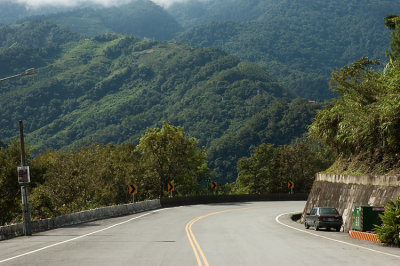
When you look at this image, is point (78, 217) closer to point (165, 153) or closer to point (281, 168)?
point (165, 153)

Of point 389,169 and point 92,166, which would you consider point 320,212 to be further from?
point 92,166

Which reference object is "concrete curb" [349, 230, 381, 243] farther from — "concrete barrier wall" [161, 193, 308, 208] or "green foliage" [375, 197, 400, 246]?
"concrete barrier wall" [161, 193, 308, 208]

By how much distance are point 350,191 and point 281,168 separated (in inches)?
2883

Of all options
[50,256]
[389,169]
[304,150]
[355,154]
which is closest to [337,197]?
[355,154]

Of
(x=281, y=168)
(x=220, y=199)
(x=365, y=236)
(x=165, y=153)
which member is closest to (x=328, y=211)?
(x=365, y=236)

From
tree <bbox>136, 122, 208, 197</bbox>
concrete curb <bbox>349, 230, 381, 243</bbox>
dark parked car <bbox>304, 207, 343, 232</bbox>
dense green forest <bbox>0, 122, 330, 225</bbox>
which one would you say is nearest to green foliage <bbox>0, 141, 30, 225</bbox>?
dense green forest <bbox>0, 122, 330, 225</bbox>

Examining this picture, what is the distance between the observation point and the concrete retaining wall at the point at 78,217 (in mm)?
26469

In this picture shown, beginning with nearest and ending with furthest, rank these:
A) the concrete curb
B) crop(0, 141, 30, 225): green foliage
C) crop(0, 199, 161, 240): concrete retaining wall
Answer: the concrete curb → crop(0, 199, 161, 240): concrete retaining wall → crop(0, 141, 30, 225): green foliage

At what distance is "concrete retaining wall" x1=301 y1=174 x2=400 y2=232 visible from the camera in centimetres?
2566

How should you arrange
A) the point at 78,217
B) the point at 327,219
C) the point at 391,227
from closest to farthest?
the point at 391,227
the point at 327,219
the point at 78,217

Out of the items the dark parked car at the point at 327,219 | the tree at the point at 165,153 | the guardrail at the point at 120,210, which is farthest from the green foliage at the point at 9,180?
the tree at the point at 165,153

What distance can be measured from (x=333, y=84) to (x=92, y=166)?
59141 millimetres

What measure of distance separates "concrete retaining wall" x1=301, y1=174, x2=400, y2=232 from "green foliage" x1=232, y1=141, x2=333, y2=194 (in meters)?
62.1

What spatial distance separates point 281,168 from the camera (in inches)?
4090
